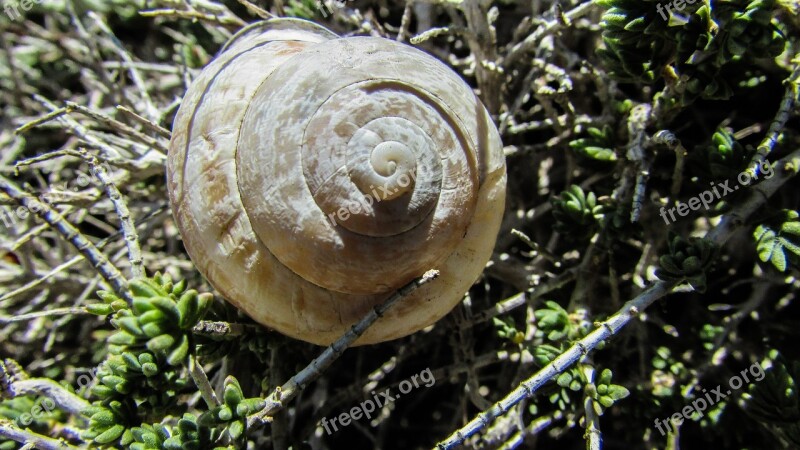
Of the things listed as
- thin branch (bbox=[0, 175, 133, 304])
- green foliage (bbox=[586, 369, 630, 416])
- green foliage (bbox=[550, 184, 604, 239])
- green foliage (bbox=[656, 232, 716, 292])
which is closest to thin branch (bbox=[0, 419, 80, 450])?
thin branch (bbox=[0, 175, 133, 304])

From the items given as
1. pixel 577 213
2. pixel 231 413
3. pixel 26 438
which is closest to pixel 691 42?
pixel 577 213

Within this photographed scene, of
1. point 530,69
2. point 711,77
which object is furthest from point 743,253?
point 530,69

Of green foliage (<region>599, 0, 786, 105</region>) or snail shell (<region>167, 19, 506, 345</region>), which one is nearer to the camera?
snail shell (<region>167, 19, 506, 345</region>)

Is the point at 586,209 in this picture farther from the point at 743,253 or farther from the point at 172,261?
the point at 172,261

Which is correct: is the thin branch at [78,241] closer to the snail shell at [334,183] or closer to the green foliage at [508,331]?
the snail shell at [334,183]

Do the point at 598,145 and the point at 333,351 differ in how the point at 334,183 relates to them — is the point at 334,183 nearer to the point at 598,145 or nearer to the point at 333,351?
the point at 333,351

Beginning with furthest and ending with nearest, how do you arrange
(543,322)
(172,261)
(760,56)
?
(172,261)
(543,322)
(760,56)

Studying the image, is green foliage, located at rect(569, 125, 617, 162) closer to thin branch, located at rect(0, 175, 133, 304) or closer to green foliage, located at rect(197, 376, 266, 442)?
green foliage, located at rect(197, 376, 266, 442)
